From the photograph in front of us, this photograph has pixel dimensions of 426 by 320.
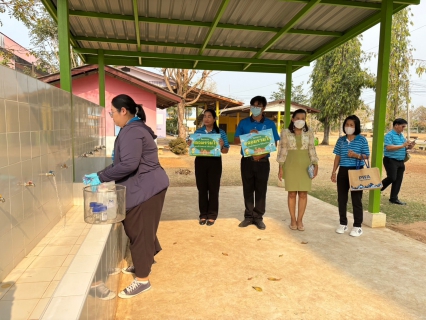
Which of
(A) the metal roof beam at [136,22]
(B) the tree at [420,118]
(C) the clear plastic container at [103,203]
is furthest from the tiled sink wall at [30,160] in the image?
(B) the tree at [420,118]

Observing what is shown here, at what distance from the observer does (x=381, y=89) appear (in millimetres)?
4578

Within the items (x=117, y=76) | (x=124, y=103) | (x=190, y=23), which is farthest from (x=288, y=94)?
(x=117, y=76)

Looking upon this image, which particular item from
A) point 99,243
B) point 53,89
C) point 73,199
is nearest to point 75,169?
point 73,199

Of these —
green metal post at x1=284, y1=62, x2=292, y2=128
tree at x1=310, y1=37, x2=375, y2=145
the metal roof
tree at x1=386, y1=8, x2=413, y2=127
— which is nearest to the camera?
the metal roof

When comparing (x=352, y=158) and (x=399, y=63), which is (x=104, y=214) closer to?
(x=352, y=158)

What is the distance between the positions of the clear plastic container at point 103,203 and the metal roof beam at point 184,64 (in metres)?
5.53

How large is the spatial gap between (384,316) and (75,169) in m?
3.59

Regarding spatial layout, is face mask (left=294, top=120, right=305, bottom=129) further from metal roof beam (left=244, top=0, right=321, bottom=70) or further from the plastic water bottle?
the plastic water bottle

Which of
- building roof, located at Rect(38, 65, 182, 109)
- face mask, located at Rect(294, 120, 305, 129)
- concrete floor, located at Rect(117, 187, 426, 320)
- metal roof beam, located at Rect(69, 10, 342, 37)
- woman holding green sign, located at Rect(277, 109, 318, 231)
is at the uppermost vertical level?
building roof, located at Rect(38, 65, 182, 109)

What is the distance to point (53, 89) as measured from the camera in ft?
10.3

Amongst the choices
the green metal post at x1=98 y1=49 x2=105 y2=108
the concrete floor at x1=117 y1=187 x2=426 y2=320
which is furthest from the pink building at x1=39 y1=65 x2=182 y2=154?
the concrete floor at x1=117 y1=187 x2=426 y2=320

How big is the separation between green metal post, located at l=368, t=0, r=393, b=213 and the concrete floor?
0.96 metres

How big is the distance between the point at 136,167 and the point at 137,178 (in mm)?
166

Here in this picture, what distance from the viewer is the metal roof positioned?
466 centimetres
